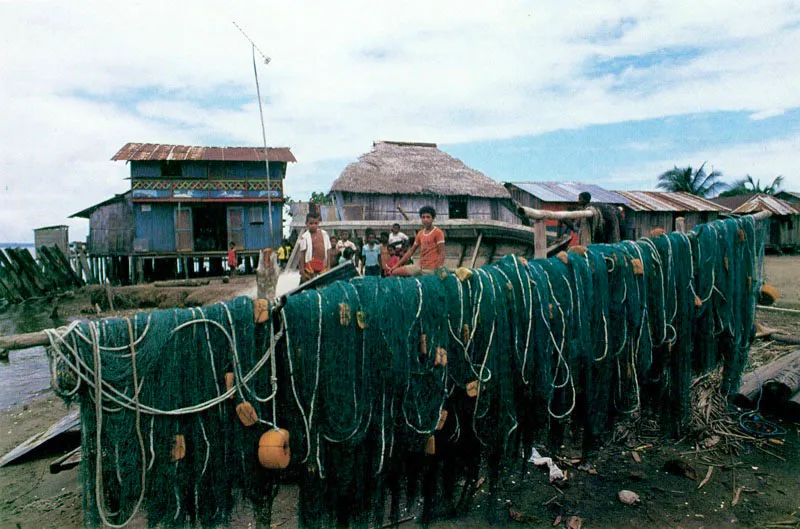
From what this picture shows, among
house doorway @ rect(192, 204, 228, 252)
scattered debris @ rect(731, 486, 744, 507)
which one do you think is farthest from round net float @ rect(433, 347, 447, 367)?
house doorway @ rect(192, 204, 228, 252)

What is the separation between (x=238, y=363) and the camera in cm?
→ 238

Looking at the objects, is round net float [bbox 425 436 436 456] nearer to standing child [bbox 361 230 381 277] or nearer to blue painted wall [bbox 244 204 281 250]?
standing child [bbox 361 230 381 277]

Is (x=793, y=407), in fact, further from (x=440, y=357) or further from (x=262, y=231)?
(x=262, y=231)

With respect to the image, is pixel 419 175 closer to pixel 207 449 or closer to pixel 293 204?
pixel 293 204

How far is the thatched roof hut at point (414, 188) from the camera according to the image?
895 inches

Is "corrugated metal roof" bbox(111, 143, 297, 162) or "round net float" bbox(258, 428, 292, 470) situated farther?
"corrugated metal roof" bbox(111, 143, 297, 162)

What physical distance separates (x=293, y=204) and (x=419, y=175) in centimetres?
718

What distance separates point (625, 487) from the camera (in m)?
4.38

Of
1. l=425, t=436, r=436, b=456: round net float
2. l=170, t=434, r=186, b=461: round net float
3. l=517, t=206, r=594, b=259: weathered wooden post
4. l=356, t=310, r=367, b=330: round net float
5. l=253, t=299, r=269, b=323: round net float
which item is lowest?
l=425, t=436, r=436, b=456: round net float

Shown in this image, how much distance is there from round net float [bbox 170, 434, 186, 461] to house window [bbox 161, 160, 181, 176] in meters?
23.6

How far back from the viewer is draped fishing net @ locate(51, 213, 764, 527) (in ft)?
7.58

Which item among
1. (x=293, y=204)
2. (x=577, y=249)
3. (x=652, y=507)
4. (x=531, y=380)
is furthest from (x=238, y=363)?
(x=293, y=204)

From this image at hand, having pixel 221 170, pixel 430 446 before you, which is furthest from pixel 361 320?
pixel 221 170

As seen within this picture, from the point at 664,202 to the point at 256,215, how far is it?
72.3ft
